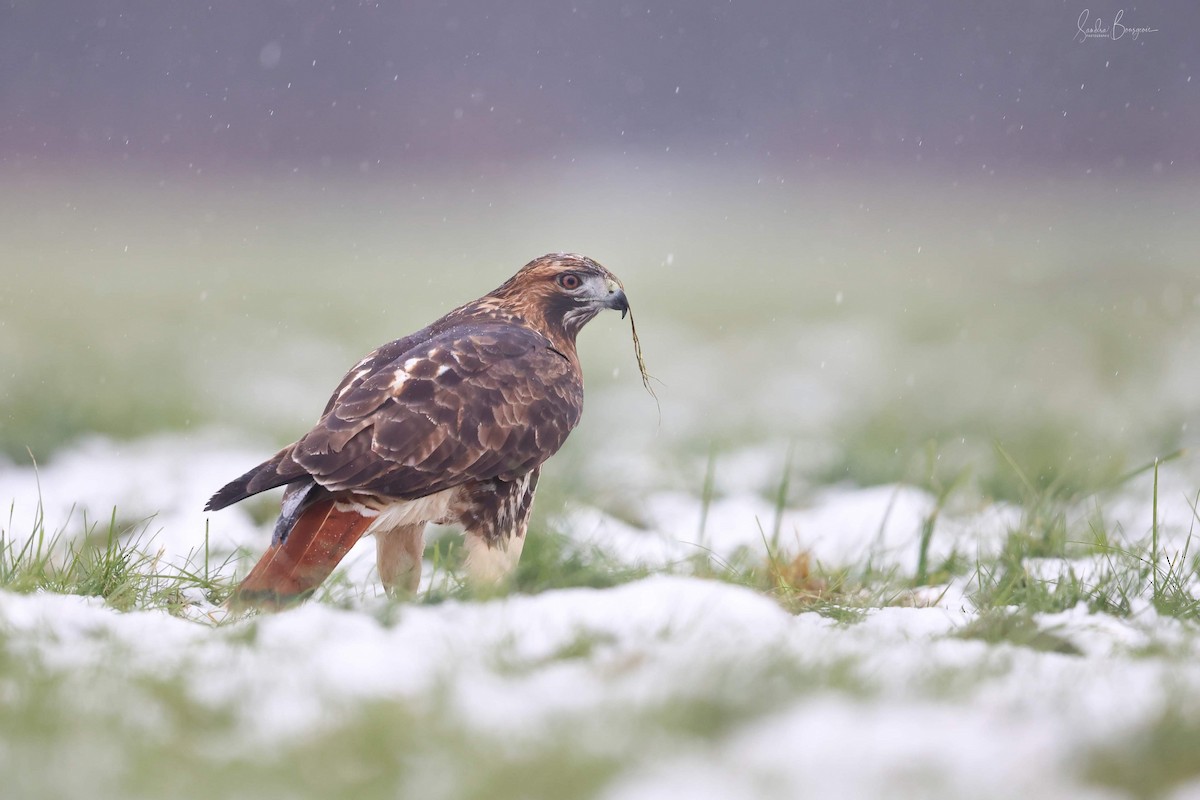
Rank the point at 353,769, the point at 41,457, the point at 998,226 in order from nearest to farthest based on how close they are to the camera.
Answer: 1. the point at 353,769
2. the point at 41,457
3. the point at 998,226

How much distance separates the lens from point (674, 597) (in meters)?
3.06

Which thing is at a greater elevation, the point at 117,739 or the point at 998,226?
the point at 998,226

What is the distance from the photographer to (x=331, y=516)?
11.8 feet

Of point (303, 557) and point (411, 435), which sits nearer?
point (303, 557)

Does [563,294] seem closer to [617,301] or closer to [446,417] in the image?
[617,301]

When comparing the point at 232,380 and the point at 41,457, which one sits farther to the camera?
the point at 232,380

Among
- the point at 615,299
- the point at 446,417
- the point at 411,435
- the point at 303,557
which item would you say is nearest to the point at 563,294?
the point at 615,299

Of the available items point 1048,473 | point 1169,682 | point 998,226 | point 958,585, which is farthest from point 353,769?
point 998,226

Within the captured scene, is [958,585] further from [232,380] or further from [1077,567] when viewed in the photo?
[232,380]

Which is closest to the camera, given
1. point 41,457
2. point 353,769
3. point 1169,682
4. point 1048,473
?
point 353,769

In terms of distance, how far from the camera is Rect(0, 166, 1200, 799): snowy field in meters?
2.06

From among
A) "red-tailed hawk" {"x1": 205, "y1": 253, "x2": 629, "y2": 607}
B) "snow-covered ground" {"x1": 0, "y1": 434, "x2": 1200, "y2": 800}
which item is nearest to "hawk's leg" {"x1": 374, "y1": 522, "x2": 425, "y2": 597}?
"red-tailed hawk" {"x1": 205, "y1": 253, "x2": 629, "y2": 607}

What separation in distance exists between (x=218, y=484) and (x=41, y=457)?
1.26 meters

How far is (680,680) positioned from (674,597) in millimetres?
748
